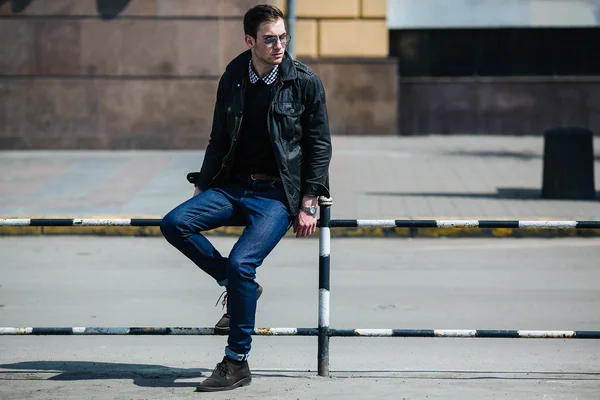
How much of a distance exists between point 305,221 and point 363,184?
865 cm

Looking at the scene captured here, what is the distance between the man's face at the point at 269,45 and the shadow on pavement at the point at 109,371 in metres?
1.54

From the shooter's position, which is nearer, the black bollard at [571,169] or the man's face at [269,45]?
the man's face at [269,45]

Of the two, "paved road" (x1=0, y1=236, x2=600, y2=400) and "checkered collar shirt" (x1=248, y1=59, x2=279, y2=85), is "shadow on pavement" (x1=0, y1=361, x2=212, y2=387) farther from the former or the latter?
"checkered collar shirt" (x1=248, y1=59, x2=279, y2=85)

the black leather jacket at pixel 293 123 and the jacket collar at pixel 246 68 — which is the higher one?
the jacket collar at pixel 246 68

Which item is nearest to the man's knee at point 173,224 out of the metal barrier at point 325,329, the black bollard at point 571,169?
the metal barrier at point 325,329

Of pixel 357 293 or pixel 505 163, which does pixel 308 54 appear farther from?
pixel 357 293

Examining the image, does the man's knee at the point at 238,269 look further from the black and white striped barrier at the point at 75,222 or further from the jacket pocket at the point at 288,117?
the jacket pocket at the point at 288,117

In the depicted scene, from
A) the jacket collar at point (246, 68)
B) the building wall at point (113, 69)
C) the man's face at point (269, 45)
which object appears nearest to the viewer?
the man's face at point (269, 45)

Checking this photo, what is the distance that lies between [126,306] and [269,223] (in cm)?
304

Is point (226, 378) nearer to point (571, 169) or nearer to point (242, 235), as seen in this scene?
point (242, 235)

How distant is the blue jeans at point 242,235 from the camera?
18.9 feet

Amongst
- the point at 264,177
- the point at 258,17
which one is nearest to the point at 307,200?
the point at 264,177

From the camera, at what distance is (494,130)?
2186 centimetres

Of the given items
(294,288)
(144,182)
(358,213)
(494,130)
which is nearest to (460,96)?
(494,130)
